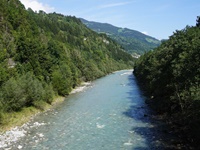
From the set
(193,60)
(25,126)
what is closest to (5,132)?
(25,126)

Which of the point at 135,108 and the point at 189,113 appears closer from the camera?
the point at 189,113

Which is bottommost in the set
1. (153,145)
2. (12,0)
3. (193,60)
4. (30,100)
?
(153,145)

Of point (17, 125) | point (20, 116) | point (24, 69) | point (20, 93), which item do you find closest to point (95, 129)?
point (17, 125)

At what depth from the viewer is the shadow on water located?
132ft

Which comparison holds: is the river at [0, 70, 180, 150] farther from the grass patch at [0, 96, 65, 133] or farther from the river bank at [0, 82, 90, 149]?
the grass patch at [0, 96, 65, 133]

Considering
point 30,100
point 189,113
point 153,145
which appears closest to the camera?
point 189,113

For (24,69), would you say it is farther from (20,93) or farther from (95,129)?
(95,129)

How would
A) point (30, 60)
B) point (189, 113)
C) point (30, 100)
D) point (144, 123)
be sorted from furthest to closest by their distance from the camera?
1. point (30, 60)
2. point (30, 100)
3. point (144, 123)
4. point (189, 113)

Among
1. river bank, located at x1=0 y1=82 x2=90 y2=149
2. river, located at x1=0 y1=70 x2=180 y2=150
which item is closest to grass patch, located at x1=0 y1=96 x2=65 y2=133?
river bank, located at x1=0 y1=82 x2=90 y2=149

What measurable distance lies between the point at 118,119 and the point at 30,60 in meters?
36.0

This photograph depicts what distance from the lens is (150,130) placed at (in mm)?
48344

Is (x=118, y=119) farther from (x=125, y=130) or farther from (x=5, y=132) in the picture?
(x=5, y=132)

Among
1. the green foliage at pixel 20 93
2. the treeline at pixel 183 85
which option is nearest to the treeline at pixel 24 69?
the green foliage at pixel 20 93

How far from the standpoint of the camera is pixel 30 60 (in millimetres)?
80938
